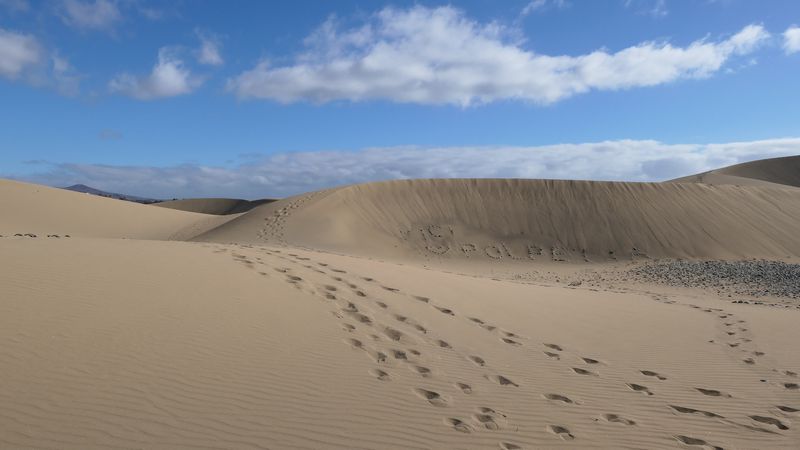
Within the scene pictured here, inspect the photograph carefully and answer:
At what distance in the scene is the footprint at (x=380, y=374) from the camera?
186 inches

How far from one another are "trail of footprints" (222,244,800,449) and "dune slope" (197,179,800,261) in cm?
1506

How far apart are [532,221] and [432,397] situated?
79.1ft

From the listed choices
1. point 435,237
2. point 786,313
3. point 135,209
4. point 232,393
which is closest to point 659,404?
point 232,393

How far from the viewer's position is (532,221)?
90.2ft

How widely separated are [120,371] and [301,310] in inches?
103

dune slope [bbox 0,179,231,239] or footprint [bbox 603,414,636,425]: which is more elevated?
dune slope [bbox 0,179,231,239]

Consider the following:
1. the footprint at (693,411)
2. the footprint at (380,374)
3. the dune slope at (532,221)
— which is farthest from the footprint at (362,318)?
the dune slope at (532,221)

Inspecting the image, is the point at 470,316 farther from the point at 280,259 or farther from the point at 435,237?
the point at 435,237

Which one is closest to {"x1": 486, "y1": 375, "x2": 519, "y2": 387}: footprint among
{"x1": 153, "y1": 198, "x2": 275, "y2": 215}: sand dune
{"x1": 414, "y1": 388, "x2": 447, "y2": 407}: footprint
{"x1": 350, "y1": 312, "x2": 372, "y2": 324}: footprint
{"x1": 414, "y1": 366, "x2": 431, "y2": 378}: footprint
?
{"x1": 414, "y1": 366, "x2": 431, "y2": 378}: footprint

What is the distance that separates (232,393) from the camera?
411 cm

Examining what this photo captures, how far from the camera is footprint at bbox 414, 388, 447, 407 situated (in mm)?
4334

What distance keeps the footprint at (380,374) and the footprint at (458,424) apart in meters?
0.86

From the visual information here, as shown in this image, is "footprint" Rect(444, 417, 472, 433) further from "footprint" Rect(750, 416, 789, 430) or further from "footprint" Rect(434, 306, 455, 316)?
"footprint" Rect(434, 306, 455, 316)

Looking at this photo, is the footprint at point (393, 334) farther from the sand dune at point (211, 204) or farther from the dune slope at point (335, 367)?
the sand dune at point (211, 204)
